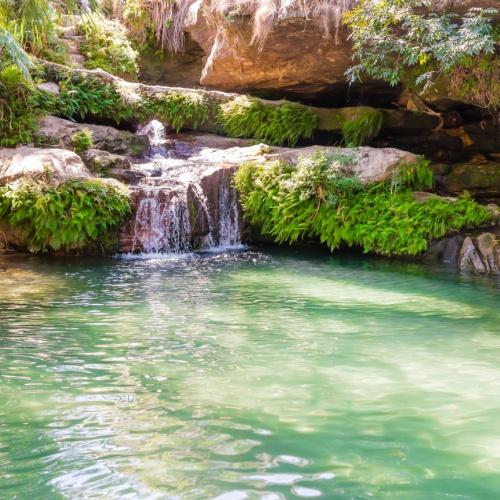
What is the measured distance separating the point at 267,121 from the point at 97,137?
4.81 meters

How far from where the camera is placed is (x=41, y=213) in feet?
36.0

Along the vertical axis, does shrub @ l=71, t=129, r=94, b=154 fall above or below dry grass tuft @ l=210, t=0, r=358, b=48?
below

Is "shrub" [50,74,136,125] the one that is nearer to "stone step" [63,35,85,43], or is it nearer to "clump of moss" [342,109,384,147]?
"stone step" [63,35,85,43]

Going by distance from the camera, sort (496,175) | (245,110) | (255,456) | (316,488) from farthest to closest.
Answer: (245,110)
(496,175)
(255,456)
(316,488)

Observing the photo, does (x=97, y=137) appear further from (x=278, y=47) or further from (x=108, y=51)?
(x=108, y=51)

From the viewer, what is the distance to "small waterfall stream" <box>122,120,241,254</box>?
12.1 meters

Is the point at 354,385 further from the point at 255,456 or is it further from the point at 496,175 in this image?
the point at 496,175

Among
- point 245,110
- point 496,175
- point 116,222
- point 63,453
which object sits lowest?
point 63,453

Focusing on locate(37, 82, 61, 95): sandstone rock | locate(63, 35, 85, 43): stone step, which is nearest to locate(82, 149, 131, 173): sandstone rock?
locate(37, 82, 61, 95): sandstone rock

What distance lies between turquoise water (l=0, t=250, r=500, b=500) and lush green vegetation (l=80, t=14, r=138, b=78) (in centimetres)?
1253

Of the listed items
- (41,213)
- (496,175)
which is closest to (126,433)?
(41,213)

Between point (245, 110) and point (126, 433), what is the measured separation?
45.6 ft

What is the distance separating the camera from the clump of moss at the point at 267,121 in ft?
→ 54.0

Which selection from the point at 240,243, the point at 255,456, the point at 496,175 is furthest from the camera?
the point at 496,175
